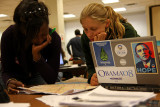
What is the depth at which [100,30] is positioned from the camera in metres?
1.26

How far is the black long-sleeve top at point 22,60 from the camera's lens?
1364 mm

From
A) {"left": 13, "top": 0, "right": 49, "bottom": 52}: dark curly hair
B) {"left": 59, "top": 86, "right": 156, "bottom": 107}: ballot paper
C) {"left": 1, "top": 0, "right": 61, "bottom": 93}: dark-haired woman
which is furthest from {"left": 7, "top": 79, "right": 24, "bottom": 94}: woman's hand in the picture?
{"left": 59, "top": 86, "right": 156, "bottom": 107}: ballot paper

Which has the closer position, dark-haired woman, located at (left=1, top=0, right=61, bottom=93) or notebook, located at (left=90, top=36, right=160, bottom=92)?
notebook, located at (left=90, top=36, right=160, bottom=92)

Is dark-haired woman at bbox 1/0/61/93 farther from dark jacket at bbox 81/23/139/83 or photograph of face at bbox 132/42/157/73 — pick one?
photograph of face at bbox 132/42/157/73

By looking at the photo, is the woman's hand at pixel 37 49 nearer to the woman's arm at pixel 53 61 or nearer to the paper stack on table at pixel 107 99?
the woman's arm at pixel 53 61

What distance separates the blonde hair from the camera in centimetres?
125

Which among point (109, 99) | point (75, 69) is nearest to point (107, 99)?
point (109, 99)


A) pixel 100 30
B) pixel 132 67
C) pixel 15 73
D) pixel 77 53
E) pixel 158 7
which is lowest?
pixel 77 53

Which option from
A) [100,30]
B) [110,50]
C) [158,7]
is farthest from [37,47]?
[158,7]

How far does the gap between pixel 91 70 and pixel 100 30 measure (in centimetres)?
28

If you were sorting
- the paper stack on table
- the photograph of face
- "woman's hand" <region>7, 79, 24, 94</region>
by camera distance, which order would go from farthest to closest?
"woman's hand" <region>7, 79, 24, 94</region>, the photograph of face, the paper stack on table

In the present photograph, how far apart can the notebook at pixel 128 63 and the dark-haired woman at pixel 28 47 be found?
0.45 m

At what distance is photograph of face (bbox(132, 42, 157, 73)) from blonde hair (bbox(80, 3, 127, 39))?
0.45m

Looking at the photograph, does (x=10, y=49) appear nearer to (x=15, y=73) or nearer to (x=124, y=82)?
(x=15, y=73)
